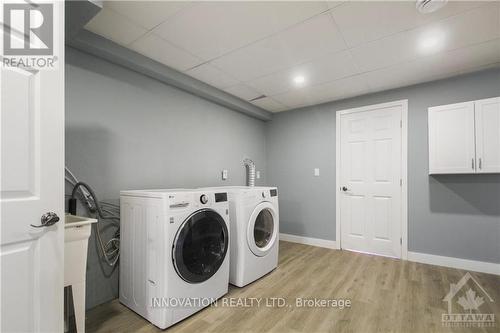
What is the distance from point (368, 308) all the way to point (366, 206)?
5.25 feet

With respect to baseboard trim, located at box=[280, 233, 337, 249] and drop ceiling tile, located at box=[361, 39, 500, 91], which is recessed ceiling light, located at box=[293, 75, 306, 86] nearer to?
drop ceiling tile, located at box=[361, 39, 500, 91]

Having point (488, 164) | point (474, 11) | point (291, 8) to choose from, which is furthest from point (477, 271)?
point (291, 8)

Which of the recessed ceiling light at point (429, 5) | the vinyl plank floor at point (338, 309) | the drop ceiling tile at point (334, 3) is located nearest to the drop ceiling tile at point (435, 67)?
the recessed ceiling light at point (429, 5)

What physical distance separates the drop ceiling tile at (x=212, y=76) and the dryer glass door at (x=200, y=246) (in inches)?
60.4

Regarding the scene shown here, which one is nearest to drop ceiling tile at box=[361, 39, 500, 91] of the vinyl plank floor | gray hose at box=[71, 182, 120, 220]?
the vinyl plank floor

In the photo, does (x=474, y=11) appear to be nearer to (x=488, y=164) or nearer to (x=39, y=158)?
(x=488, y=164)

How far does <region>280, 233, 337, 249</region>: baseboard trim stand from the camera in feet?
11.4

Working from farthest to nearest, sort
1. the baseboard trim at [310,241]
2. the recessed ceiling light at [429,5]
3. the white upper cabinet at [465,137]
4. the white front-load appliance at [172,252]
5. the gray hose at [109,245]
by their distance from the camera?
the baseboard trim at [310,241] → the white upper cabinet at [465,137] → the gray hose at [109,245] → the white front-load appliance at [172,252] → the recessed ceiling light at [429,5]

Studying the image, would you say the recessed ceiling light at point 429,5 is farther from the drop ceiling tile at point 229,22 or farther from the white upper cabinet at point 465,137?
the white upper cabinet at point 465,137

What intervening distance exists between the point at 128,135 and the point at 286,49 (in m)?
1.69

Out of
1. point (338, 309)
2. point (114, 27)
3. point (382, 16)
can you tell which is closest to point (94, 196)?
point (114, 27)

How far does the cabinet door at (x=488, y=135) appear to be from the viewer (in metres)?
2.23

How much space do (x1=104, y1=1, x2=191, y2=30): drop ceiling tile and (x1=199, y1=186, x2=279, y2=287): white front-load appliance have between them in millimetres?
1474

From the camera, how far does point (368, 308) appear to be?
1.87 meters
